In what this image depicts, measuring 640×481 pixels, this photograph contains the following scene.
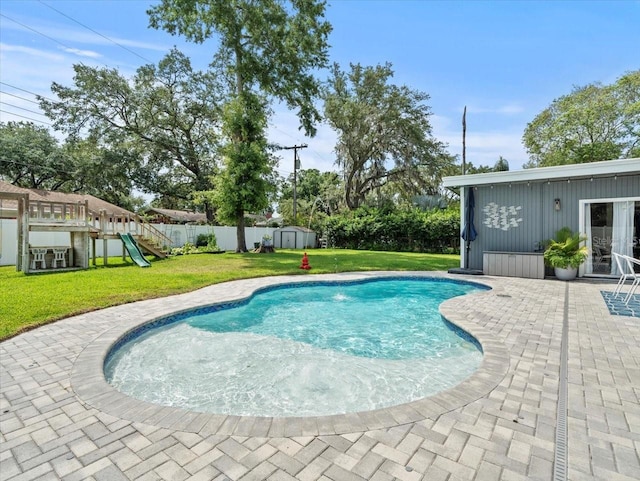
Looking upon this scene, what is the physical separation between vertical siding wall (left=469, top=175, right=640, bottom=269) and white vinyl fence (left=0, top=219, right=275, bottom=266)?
14729 mm

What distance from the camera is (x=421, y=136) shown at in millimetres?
24125

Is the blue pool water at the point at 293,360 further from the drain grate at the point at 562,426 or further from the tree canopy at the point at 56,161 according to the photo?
the tree canopy at the point at 56,161

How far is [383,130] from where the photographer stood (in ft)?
78.7

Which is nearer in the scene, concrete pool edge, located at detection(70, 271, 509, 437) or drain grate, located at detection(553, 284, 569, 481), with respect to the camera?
drain grate, located at detection(553, 284, 569, 481)

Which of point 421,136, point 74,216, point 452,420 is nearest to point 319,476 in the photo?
point 452,420

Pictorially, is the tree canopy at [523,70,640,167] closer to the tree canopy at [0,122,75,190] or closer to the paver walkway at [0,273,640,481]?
the paver walkway at [0,273,640,481]

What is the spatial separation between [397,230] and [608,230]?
12.1 meters

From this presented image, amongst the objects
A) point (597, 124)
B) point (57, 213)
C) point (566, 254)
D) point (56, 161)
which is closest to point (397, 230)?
point (566, 254)

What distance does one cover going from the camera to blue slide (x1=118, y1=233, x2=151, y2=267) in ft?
39.1

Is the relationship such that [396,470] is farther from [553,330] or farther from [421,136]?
[421,136]

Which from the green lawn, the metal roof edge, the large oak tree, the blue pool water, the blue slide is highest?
the large oak tree

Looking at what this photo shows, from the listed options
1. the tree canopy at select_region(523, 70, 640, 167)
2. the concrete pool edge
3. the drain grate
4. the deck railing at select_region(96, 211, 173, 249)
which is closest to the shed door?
the deck railing at select_region(96, 211, 173, 249)

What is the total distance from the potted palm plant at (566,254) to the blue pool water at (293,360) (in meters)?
4.34

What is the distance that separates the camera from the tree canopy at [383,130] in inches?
941
